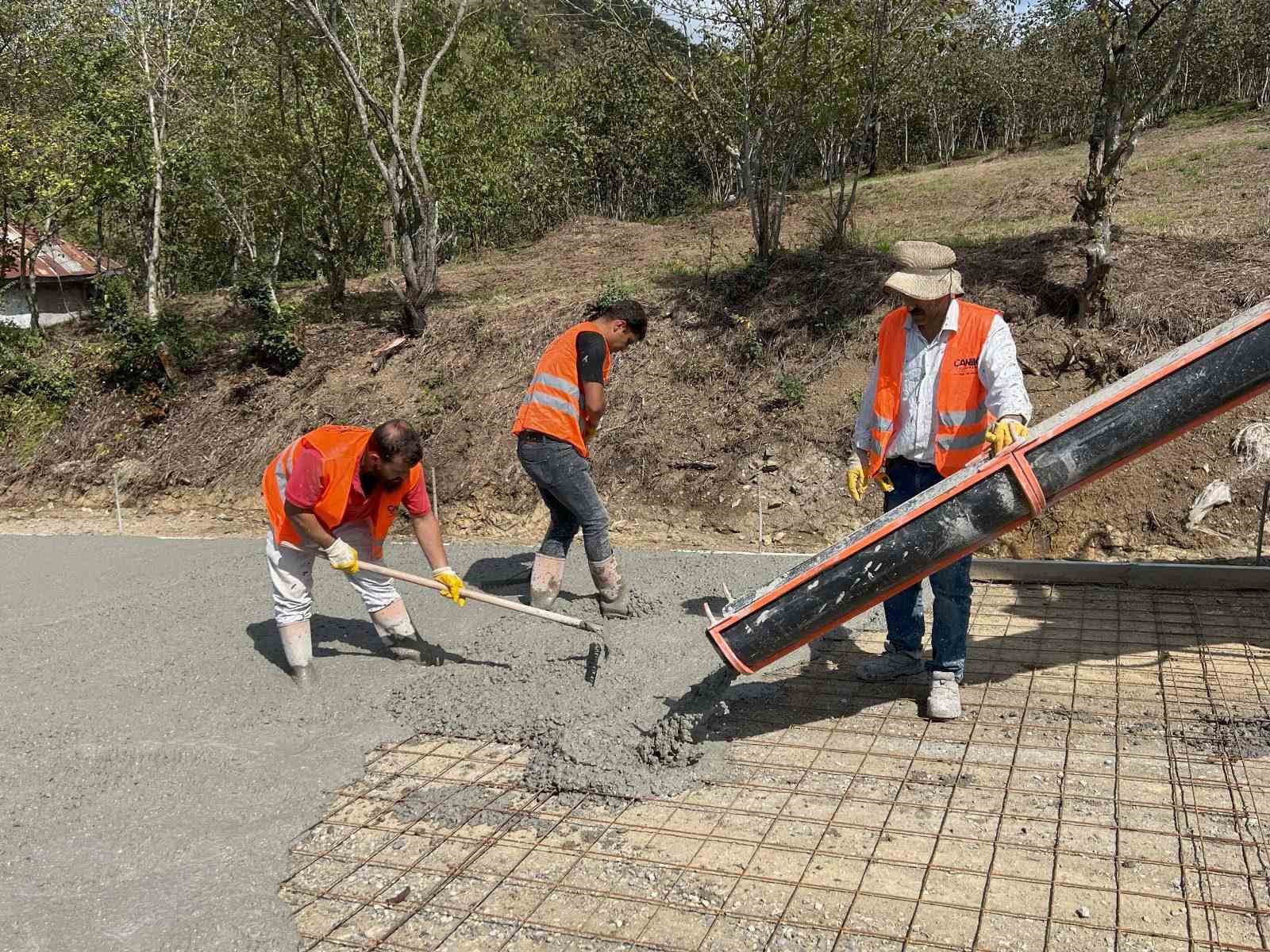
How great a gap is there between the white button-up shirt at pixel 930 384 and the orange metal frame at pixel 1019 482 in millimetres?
206

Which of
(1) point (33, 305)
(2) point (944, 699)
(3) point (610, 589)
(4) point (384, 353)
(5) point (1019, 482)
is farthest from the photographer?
(1) point (33, 305)

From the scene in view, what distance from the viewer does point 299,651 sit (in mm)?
3727

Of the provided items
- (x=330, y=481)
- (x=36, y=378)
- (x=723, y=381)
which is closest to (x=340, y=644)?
(x=330, y=481)

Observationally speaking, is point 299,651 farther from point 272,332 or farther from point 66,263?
point 66,263

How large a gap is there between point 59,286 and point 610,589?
17993mm

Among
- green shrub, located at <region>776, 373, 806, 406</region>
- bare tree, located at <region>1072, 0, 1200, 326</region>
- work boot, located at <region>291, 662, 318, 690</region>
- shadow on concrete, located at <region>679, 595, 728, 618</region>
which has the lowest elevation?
shadow on concrete, located at <region>679, 595, 728, 618</region>

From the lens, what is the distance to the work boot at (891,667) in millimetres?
3453

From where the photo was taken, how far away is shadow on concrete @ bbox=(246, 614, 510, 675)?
13.1ft

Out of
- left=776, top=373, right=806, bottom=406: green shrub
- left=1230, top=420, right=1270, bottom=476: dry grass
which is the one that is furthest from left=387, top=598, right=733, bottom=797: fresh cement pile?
left=1230, top=420, right=1270, bottom=476: dry grass

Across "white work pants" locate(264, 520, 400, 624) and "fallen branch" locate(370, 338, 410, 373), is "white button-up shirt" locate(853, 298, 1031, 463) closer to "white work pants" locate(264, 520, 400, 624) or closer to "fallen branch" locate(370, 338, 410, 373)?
"white work pants" locate(264, 520, 400, 624)

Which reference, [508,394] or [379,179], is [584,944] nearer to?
[508,394]

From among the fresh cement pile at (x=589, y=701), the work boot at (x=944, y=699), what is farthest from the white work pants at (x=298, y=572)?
the work boot at (x=944, y=699)

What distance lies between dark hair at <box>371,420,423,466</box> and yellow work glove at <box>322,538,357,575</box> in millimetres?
441

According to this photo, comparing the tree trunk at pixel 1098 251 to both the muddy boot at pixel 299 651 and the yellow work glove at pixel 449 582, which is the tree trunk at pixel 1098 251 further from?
the muddy boot at pixel 299 651
